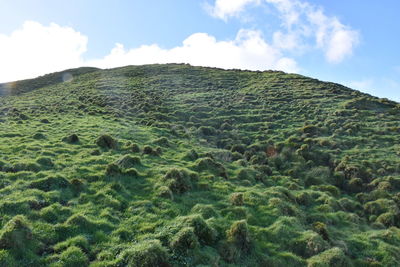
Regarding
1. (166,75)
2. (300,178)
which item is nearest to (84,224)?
(300,178)

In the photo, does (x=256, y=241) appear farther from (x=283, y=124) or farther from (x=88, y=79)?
(x=88, y=79)

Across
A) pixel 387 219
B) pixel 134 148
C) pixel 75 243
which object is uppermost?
pixel 134 148

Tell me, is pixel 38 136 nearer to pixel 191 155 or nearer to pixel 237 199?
pixel 191 155

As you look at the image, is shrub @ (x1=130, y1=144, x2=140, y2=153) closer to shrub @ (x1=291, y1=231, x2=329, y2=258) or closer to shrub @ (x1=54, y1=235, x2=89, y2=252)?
shrub @ (x1=54, y1=235, x2=89, y2=252)

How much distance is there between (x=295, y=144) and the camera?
34250 mm

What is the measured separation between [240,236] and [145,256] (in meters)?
4.34

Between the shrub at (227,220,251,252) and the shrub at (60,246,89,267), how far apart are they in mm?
5471

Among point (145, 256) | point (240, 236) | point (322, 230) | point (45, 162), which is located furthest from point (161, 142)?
point (145, 256)

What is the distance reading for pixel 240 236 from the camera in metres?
13.9

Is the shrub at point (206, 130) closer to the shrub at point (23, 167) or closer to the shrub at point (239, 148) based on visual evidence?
the shrub at point (239, 148)

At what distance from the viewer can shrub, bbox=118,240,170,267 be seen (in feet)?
36.4

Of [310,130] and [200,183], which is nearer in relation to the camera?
[200,183]

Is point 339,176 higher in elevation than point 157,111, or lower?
lower

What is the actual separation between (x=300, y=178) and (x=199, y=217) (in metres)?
15.0
